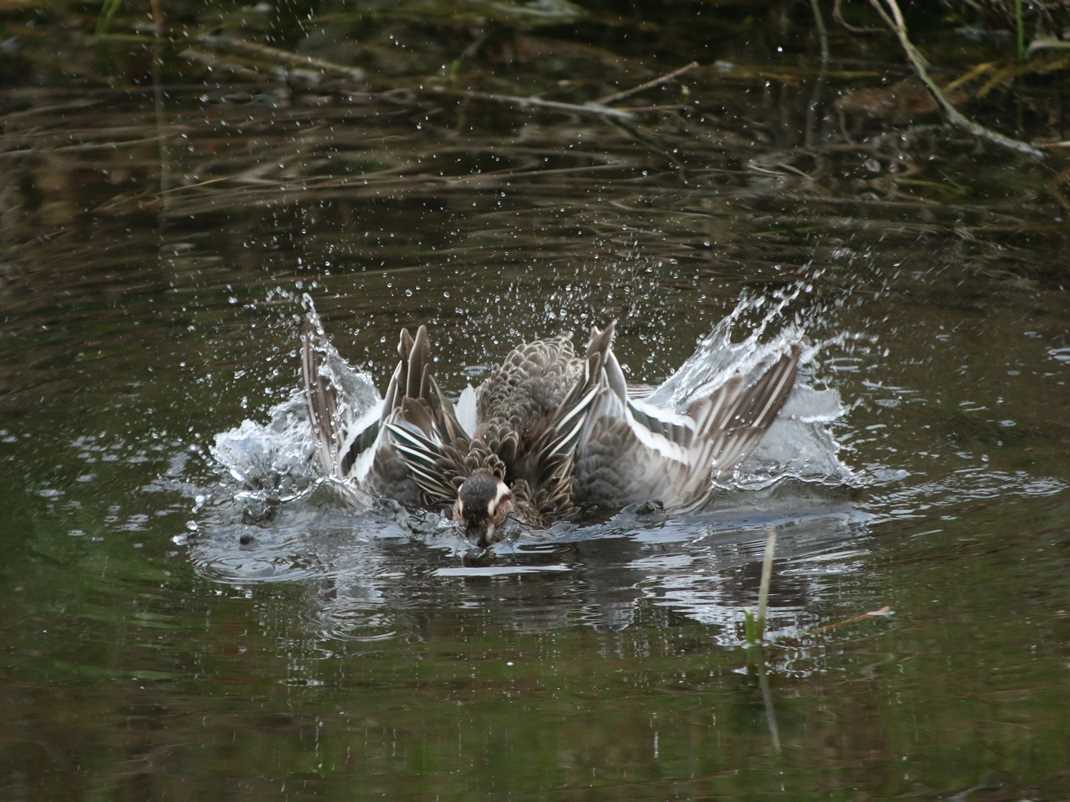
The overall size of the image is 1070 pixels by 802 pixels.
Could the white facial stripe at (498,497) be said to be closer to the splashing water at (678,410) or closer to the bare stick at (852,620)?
the splashing water at (678,410)

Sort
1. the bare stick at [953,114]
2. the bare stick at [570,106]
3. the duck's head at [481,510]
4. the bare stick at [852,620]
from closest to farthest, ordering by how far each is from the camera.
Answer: the bare stick at [852,620], the duck's head at [481,510], the bare stick at [953,114], the bare stick at [570,106]

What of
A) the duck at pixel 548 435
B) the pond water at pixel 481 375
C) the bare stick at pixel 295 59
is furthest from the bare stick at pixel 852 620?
the bare stick at pixel 295 59

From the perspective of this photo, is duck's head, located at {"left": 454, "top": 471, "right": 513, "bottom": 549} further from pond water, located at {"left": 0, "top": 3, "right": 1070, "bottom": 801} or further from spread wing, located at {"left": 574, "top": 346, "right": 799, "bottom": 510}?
spread wing, located at {"left": 574, "top": 346, "right": 799, "bottom": 510}

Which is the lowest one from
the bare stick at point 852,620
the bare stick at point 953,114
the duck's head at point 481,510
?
the bare stick at point 852,620

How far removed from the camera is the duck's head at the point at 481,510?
708 centimetres

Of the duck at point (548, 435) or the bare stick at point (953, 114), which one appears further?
the bare stick at point (953, 114)

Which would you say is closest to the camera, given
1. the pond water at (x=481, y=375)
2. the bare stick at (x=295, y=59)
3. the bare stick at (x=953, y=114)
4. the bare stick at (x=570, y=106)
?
the pond water at (x=481, y=375)

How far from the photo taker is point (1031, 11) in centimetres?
1145

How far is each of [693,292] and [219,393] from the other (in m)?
2.44

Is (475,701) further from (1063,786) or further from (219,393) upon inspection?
(219,393)

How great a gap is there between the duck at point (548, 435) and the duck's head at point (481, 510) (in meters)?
0.03

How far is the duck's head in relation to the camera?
7078 millimetres

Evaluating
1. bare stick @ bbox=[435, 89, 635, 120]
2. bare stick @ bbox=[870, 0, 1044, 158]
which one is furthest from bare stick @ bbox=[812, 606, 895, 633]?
bare stick @ bbox=[435, 89, 635, 120]

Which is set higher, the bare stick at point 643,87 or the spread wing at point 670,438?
A: the bare stick at point 643,87
